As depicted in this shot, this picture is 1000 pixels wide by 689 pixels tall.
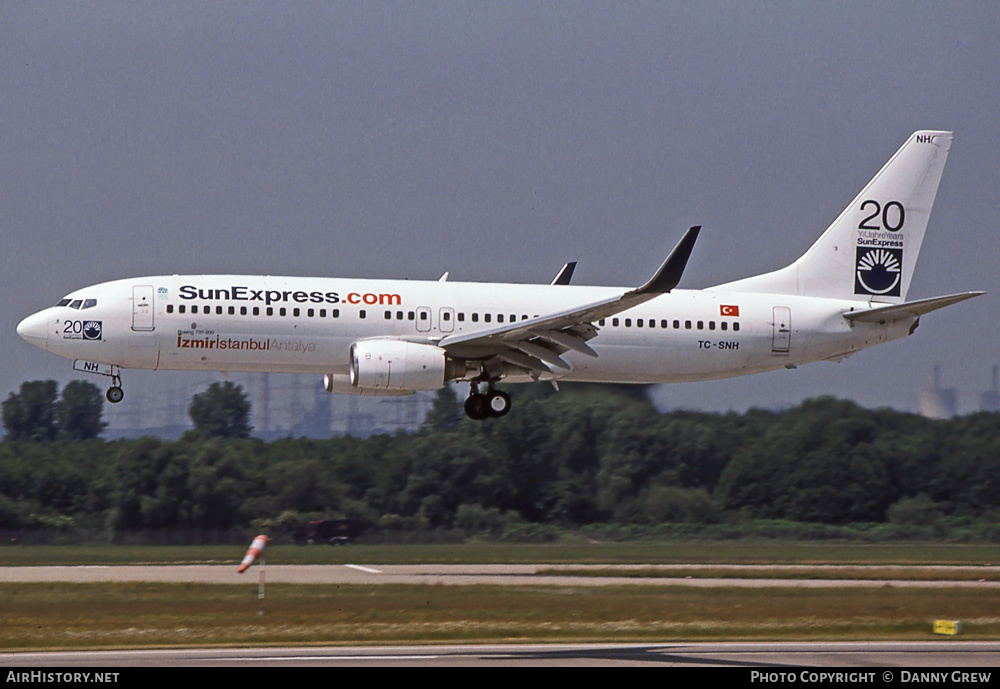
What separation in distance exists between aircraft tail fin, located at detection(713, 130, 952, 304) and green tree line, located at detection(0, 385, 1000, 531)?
11197 mm

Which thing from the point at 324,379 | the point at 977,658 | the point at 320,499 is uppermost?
the point at 324,379

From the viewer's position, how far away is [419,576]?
35312 millimetres

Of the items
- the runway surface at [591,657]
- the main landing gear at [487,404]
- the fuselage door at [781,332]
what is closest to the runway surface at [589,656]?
the runway surface at [591,657]

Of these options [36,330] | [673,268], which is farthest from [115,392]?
[673,268]

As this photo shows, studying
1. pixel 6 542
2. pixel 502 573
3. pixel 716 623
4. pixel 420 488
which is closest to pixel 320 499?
pixel 420 488

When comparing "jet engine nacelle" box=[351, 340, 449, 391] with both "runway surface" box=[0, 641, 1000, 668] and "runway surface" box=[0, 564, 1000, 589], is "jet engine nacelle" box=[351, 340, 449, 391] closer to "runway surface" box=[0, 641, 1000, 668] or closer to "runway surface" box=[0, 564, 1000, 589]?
"runway surface" box=[0, 564, 1000, 589]

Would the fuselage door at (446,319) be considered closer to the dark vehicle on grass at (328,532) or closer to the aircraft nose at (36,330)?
the aircraft nose at (36,330)

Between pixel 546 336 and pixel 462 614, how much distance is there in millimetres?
8361

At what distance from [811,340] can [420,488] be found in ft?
60.1

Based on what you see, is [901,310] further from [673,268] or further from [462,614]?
[462,614]
